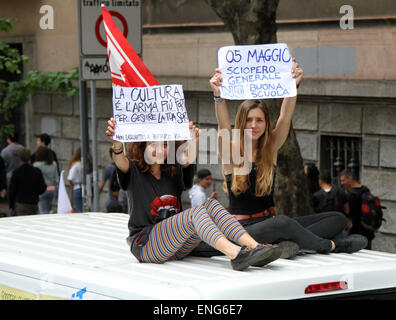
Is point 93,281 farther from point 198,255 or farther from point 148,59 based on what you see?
point 148,59

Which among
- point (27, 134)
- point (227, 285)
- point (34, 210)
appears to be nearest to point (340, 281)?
point (227, 285)

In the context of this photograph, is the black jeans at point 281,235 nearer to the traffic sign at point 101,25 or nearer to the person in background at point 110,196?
the traffic sign at point 101,25

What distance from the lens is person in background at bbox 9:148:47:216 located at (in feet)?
41.3

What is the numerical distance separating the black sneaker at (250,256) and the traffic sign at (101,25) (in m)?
5.06

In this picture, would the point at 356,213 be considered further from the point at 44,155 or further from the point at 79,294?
the point at 79,294

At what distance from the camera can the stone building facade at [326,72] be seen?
12648 mm

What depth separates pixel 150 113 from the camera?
19.1ft

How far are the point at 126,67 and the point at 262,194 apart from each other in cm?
162

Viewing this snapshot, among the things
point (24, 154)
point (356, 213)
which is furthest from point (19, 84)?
point (356, 213)

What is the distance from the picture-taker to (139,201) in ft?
18.1

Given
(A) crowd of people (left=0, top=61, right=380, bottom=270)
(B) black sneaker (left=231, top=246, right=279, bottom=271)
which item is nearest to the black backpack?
(A) crowd of people (left=0, top=61, right=380, bottom=270)

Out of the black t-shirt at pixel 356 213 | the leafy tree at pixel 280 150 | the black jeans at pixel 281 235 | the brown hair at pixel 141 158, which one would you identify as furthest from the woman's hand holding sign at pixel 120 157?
the black t-shirt at pixel 356 213
